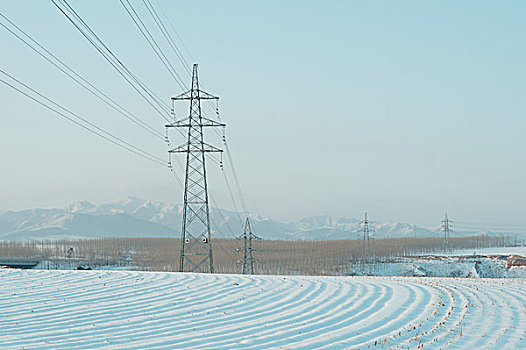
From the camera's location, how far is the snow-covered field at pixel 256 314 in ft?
28.4

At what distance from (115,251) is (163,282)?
318 feet

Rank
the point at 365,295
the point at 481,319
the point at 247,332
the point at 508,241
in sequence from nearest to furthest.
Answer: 1. the point at 247,332
2. the point at 481,319
3. the point at 365,295
4. the point at 508,241

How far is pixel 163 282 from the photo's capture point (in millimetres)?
14805

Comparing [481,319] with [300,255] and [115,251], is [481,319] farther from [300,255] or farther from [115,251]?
[115,251]

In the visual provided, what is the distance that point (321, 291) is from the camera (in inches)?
528

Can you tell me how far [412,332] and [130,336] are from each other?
179 inches

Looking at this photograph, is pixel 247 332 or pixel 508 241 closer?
pixel 247 332

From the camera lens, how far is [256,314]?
35.2ft

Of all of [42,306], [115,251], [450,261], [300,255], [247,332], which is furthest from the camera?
[115,251]

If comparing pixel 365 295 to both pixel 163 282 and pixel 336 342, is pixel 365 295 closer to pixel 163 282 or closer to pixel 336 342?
pixel 336 342

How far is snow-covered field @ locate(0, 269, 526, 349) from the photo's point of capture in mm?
8656

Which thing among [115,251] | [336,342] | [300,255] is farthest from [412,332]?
[115,251]

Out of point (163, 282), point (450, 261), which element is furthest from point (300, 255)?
point (163, 282)

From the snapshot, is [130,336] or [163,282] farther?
[163,282]
